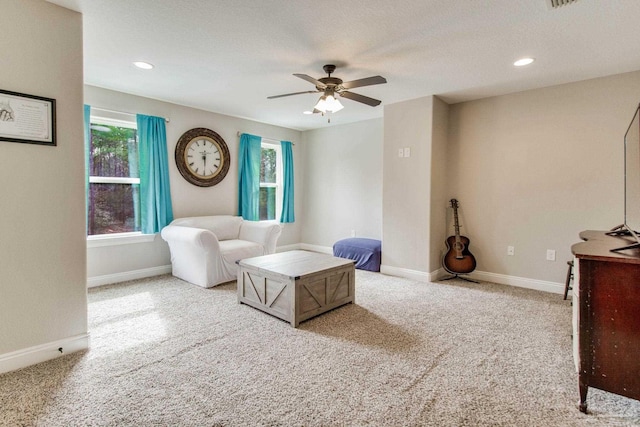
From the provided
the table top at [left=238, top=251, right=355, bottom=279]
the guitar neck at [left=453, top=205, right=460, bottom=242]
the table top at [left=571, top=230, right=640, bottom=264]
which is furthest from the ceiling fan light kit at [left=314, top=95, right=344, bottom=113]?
the guitar neck at [left=453, top=205, right=460, bottom=242]

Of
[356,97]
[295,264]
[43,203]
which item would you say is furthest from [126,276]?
[356,97]

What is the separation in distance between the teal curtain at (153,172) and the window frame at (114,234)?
0.33ft

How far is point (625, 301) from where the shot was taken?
5.16 ft

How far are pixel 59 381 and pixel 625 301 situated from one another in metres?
3.12

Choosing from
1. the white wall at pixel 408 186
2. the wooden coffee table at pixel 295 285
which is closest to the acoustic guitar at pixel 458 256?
the white wall at pixel 408 186

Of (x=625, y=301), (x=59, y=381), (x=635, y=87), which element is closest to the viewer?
(x=625, y=301)

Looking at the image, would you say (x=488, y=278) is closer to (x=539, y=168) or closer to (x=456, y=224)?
(x=456, y=224)

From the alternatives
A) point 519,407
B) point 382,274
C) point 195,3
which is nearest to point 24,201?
point 195,3

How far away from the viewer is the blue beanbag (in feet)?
15.1

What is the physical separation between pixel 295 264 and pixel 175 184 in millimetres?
2415

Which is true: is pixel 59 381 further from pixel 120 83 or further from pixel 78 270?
pixel 120 83

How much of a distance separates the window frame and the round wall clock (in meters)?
0.59

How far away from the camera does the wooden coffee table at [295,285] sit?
273 cm

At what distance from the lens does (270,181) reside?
19.6 ft
